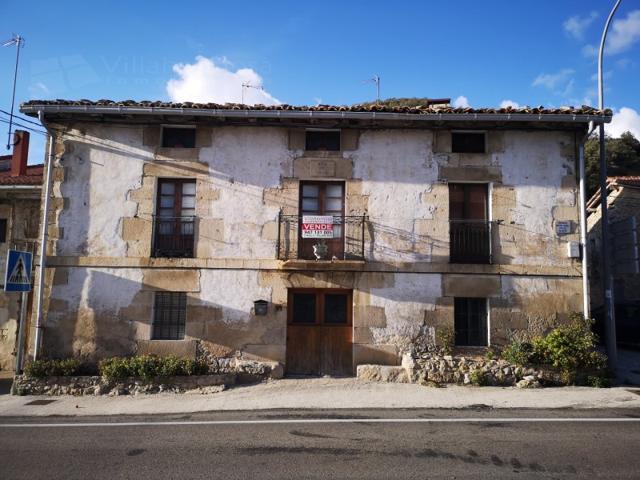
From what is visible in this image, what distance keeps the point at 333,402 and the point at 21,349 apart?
6483mm

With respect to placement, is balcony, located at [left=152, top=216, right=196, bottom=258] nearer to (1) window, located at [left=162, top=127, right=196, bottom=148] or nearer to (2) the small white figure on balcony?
(1) window, located at [left=162, top=127, right=196, bottom=148]

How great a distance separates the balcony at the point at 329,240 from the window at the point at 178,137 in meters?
2.78

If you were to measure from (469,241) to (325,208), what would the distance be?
10.9ft

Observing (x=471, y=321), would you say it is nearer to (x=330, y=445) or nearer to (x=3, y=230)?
(x=330, y=445)

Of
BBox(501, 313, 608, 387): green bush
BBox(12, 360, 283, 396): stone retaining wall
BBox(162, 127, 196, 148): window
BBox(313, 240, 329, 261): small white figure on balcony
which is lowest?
BBox(12, 360, 283, 396): stone retaining wall

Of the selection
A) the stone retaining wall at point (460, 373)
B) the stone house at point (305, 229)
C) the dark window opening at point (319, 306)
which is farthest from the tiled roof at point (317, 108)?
the stone retaining wall at point (460, 373)

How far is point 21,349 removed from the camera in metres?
9.02

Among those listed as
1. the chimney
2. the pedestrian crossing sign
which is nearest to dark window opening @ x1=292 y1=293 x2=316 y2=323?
the pedestrian crossing sign

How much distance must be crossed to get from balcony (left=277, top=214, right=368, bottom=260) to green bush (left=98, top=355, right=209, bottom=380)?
9.64ft

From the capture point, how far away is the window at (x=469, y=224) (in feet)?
32.4

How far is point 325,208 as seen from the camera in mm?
10070

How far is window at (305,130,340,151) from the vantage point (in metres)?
10.3

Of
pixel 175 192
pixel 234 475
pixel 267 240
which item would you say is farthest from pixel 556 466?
pixel 175 192

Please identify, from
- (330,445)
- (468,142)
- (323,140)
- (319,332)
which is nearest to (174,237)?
(319,332)
